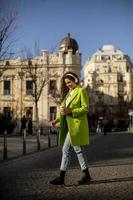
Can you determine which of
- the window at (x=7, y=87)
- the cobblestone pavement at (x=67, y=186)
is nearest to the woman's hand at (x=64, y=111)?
the cobblestone pavement at (x=67, y=186)

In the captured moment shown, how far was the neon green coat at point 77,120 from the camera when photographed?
7.75m

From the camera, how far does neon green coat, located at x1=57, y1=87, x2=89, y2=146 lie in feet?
25.4

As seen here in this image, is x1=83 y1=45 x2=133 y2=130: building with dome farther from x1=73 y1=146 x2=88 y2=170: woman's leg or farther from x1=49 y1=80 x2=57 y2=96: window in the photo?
x1=73 y1=146 x2=88 y2=170: woman's leg

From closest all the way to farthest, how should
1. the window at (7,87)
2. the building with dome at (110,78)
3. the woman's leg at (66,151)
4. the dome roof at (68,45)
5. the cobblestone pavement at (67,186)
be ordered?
the cobblestone pavement at (67,186) < the woman's leg at (66,151) < the window at (7,87) < the dome roof at (68,45) < the building with dome at (110,78)

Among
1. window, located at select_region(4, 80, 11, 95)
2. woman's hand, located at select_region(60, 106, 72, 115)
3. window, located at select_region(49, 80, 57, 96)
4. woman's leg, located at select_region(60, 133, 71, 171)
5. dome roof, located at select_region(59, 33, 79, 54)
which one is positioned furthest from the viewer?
dome roof, located at select_region(59, 33, 79, 54)

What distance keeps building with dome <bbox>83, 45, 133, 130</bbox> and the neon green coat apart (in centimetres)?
10469

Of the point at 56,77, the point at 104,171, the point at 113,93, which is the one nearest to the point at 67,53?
the point at 56,77

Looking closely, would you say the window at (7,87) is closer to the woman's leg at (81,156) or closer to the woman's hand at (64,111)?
the woman's leg at (81,156)

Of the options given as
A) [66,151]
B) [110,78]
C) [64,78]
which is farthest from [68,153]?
[110,78]

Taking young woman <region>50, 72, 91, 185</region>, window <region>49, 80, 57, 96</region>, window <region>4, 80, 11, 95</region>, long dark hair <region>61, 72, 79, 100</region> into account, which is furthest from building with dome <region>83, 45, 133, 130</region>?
young woman <region>50, 72, 91, 185</region>

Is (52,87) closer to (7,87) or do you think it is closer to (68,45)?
(7,87)

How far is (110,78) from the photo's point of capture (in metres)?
134

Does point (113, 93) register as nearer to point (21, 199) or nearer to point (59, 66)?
point (59, 66)

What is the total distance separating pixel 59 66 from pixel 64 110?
5307 cm
